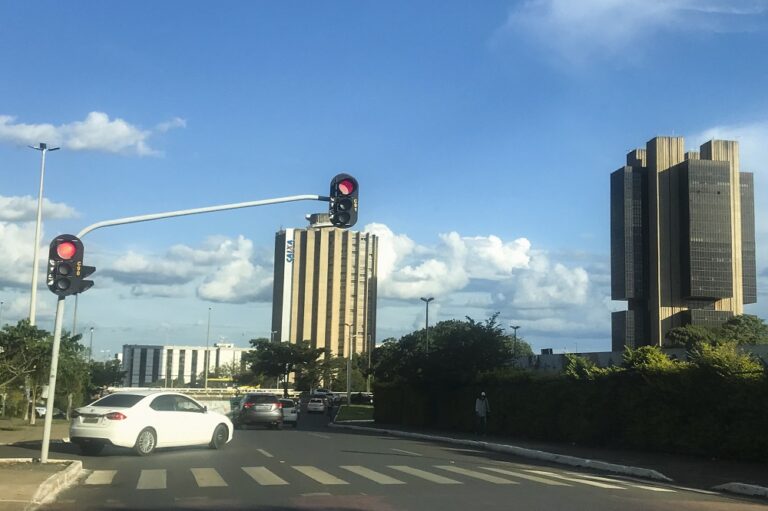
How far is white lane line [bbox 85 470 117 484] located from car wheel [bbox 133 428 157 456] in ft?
10.4

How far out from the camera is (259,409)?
34875 millimetres

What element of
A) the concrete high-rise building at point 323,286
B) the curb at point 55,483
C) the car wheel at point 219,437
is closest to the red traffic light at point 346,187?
the curb at point 55,483

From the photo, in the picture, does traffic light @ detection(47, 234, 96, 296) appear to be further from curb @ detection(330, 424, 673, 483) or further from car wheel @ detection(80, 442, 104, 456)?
curb @ detection(330, 424, 673, 483)

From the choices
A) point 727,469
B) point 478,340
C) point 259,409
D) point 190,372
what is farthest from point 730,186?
point 190,372

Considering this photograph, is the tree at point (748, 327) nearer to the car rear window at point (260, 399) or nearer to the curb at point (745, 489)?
the car rear window at point (260, 399)

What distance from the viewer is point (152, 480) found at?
1355cm

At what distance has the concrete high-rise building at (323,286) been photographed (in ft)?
472

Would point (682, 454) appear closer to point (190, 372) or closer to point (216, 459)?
point (216, 459)

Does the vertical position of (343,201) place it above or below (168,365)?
above

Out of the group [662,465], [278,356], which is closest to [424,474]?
[662,465]

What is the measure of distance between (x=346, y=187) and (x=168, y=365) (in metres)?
170

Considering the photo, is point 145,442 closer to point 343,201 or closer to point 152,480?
point 152,480

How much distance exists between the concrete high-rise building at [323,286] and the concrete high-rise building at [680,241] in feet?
179

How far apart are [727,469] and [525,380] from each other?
1258cm
